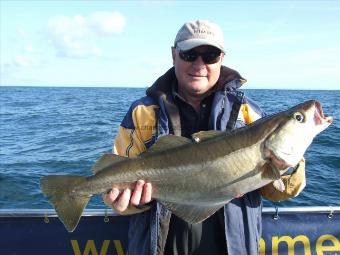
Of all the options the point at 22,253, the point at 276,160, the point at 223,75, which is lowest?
the point at 22,253

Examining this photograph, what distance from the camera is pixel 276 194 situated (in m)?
→ 3.98

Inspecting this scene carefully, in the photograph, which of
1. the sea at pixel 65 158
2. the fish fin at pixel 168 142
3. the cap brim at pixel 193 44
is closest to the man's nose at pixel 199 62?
the cap brim at pixel 193 44

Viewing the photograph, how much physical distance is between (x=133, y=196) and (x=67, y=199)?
2.17ft

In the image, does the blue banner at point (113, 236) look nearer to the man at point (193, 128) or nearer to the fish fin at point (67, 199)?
the man at point (193, 128)

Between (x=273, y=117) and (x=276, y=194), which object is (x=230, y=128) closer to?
(x=273, y=117)

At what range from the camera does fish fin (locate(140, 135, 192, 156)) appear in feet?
12.4

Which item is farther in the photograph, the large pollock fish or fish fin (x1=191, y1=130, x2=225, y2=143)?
fish fin (x1=191, y1=130, x2=225, y2=143)

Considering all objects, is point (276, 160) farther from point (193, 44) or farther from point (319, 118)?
point (193, 44)

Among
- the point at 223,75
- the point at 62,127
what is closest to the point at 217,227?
the point at 223,75

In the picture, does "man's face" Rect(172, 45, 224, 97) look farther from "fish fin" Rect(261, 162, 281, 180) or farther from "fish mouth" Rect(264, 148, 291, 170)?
"fish fin" Rect(261, 162, 281, 180)

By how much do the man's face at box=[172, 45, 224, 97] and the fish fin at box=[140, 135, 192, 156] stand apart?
1.91 ft

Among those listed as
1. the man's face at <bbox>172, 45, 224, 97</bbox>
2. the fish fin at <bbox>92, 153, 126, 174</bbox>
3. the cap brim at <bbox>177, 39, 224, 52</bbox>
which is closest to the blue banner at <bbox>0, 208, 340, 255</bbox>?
the fish fin at <bbox>92, 153, 126, 174</bbox>

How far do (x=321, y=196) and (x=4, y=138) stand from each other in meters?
15.1

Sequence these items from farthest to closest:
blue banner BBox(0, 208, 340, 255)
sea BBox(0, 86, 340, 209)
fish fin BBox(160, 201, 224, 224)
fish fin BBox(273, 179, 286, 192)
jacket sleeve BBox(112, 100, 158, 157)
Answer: sea BBox(0, 86, 340, 209)
blue banner BBox(0, 208, 340, 255)
jacket sleeve BBox(112, 100, 158, 157)
fish fin BBox(273, 179, 286, 192)
fish fin BBox(160, 201, 224, 224)
